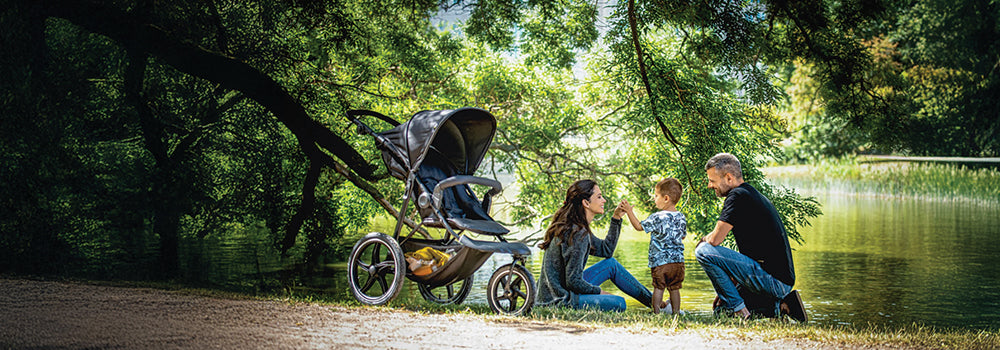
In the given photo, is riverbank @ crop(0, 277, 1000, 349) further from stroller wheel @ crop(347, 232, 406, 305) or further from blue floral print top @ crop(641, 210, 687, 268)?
blue floral print top @ crop(641, 210, 687, 268)

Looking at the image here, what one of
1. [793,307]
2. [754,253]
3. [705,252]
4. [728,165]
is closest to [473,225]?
[705,252]

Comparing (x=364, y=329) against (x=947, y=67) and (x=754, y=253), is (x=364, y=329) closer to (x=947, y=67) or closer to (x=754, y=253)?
(x=754, y=253)

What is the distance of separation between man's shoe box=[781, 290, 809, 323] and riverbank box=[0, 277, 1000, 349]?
1.38ft

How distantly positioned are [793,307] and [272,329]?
394cm

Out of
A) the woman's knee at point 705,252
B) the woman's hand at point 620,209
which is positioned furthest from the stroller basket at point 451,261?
the woman's knee at point 705,252

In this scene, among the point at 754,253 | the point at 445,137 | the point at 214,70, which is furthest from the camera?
the point at 214,70

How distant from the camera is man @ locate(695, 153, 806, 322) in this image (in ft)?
21.4

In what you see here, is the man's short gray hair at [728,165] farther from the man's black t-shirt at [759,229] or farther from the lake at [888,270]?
the lake at [888,270]

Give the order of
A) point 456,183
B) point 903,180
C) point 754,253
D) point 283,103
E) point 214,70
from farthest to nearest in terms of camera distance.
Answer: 1. point 903,180
2. point 283,103
3. point 214,70
4. point 456,183
5. point 754,253

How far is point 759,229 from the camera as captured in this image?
6.56 meters

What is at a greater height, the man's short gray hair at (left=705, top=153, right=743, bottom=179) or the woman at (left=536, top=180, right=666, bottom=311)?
the man's short gray hair at (left=705, top=153, right=743, bottom=179)

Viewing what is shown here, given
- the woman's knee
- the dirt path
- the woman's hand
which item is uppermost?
the woman's hand

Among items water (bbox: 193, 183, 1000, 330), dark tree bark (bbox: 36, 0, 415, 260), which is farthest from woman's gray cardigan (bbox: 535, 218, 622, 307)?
dark tree bark (bbox: 36, 0, 415, 260)

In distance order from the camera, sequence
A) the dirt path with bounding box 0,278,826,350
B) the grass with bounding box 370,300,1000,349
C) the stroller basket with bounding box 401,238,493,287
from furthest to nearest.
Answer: the stroller basket with bounding box 401,238,493,287
the grass with bounding box 370,300,1000,349
the dirt path with bounding box 0,278,826,350
